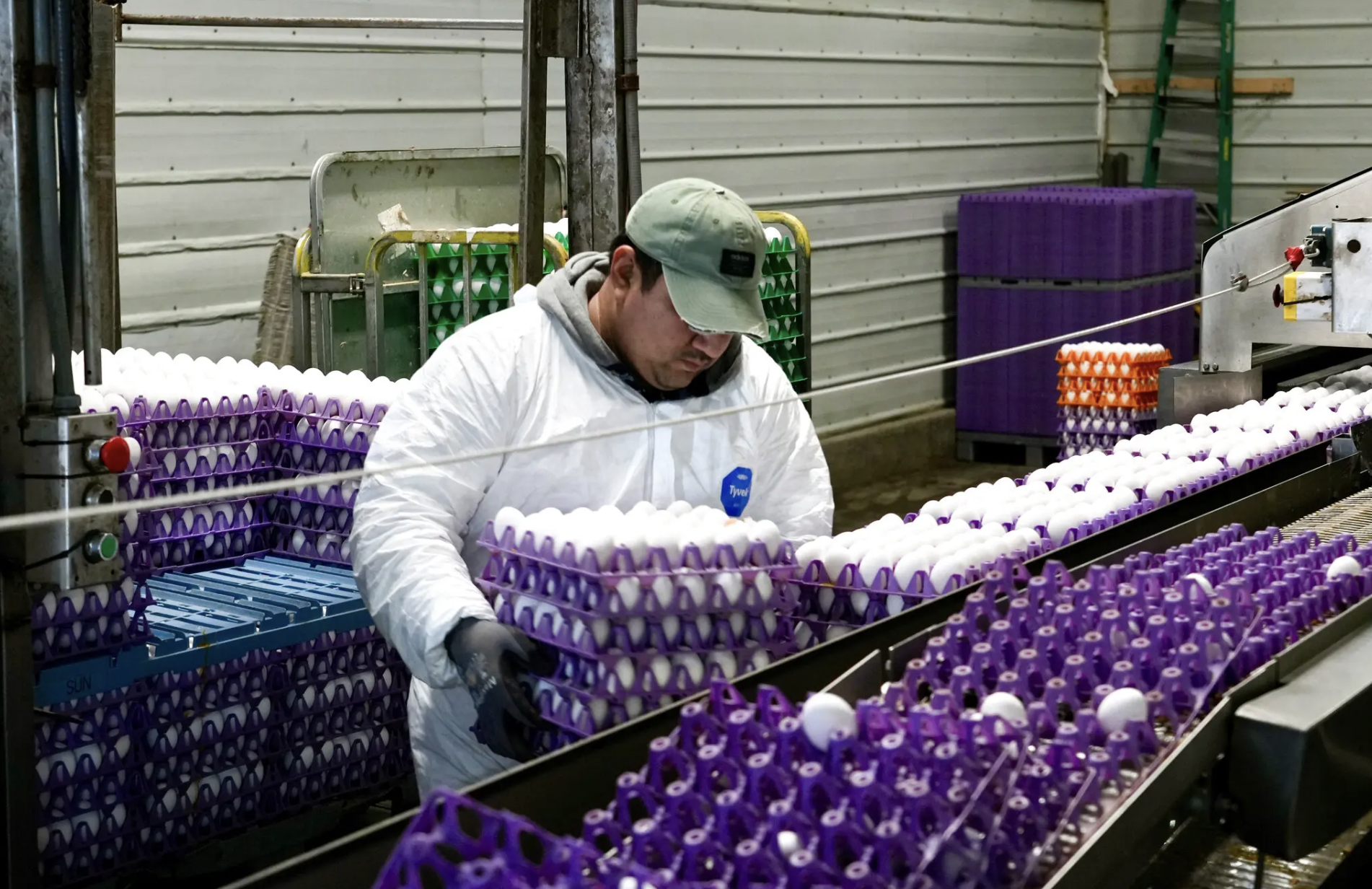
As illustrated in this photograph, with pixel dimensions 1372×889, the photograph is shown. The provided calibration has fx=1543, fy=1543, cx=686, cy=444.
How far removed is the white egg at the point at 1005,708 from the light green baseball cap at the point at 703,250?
103 centimetres

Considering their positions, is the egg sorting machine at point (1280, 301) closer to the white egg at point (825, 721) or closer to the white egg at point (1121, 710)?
the white egg at point (1121, 710)

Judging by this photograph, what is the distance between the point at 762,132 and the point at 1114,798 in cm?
778

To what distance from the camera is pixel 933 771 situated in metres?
1.73

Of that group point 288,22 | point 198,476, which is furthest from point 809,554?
point 288,22

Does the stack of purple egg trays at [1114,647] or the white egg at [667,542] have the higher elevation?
A: the white egg at [667,542]

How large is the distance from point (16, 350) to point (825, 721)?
2.02m

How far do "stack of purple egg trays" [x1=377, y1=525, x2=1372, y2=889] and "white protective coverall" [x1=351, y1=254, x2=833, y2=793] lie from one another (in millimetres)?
793

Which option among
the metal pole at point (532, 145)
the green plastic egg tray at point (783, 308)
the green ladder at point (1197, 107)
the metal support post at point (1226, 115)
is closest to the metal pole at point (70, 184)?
the metal pole at point (532, 145)

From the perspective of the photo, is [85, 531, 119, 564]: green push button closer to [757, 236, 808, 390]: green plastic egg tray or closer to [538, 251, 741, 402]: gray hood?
[538, 251, 741, 402]: gray hood

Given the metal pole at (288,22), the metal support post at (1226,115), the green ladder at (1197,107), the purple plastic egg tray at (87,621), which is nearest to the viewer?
the purple plastic egg tray at (87,621)

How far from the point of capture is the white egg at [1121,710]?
6.49 feet

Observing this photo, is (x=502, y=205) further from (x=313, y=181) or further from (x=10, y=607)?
(x=10, y=607)

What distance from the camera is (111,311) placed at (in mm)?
4848

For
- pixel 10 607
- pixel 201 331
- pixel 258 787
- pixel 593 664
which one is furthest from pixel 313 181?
pixel 593 664
